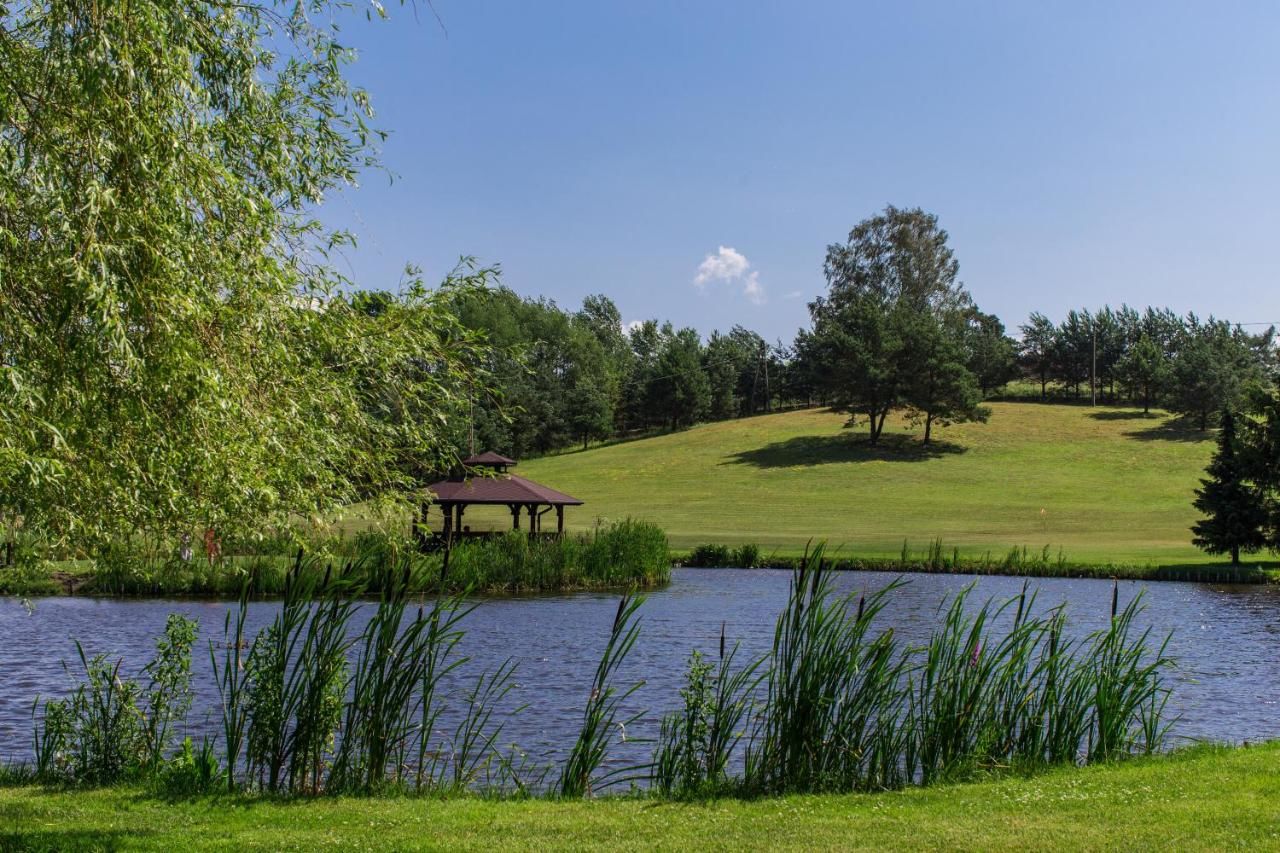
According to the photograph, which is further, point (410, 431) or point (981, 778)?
point (410, 431)

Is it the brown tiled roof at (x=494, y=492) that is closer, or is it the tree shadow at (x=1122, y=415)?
the brown tiled roof at (x=494, y=492)

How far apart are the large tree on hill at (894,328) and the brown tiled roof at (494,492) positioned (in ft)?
130

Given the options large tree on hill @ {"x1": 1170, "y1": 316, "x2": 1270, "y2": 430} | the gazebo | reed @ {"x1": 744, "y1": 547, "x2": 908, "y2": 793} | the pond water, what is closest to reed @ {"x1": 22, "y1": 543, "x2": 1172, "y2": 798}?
reed @ {"x1": 744, "y1": 547, "x2": 908, "y2": 793}

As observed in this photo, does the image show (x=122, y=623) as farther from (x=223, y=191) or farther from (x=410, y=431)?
(x=223, y=191)

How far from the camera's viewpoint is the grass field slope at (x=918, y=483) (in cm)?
4712

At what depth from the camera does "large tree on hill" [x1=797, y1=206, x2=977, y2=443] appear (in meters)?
72.1

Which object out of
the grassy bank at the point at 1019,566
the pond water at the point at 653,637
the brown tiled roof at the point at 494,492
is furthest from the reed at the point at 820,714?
the grassy bank at the point at 1019,566

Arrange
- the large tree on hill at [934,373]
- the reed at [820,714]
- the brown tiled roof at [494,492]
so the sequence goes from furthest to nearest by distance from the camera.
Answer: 1. the large tree on hill at [934,373]
2. the brown tiled roof at [494,492]
3. the reed at [820,714]

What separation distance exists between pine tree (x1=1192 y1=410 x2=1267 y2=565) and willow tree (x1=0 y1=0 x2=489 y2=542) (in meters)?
34.3

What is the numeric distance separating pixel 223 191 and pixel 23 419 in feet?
6.71

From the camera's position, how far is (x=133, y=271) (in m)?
6.42

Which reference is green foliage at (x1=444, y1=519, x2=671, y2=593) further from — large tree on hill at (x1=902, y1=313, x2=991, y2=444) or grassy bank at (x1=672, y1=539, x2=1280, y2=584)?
large tree on hill at (x1=902, y1=313, x2=991, y2=444)

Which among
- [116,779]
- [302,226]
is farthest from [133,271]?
[116,779]

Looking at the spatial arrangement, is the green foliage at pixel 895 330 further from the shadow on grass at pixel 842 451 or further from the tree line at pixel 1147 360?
the tree line at pixel 1147 360
